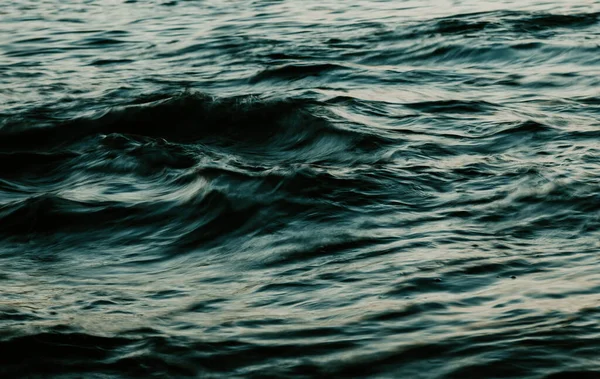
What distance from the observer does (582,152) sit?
23.2 feet

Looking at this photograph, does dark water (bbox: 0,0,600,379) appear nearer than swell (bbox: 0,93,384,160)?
Yes

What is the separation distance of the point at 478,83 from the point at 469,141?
2.10 m

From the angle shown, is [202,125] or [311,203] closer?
[311,203]

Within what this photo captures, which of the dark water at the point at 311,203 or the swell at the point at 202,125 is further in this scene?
the swell at the point at 202,125

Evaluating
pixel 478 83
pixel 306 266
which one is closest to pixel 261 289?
pixel 306 266

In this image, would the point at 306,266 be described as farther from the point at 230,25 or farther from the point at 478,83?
the point at 230,25

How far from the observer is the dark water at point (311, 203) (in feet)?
14.1

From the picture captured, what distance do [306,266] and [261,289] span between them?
35 cm

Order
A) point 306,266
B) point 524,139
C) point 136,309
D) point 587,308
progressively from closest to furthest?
1. point 587,308
2. point 136,309
3. point 306,266
4. point 524,139

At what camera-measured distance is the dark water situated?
4.29 meters

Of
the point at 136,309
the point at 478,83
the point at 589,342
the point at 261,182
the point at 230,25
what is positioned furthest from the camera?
the point at 230,25

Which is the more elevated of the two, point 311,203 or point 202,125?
point 311,203

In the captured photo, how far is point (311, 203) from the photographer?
21.1 feet

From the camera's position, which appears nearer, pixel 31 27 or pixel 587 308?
pixel 587 308
